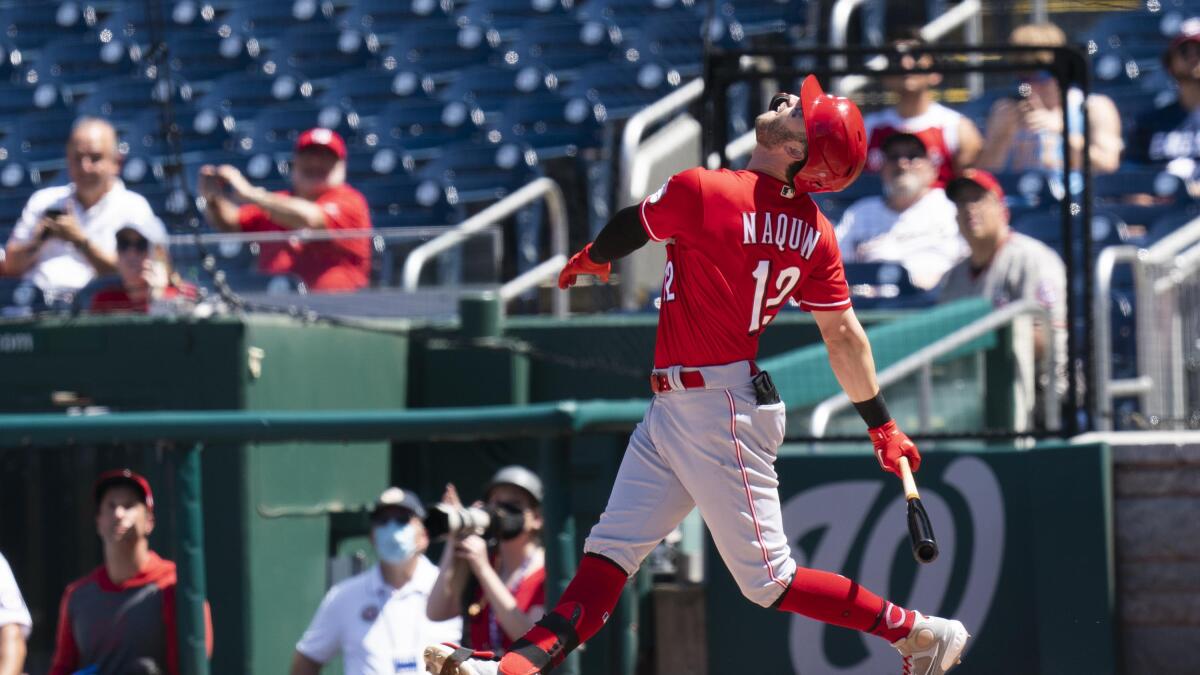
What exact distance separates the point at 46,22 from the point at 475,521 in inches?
353

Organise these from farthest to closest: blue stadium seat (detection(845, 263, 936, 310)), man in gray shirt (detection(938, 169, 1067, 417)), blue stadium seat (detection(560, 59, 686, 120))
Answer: blue stadium seat (detection(560, 59, 686, 120)) < blue stadium seat (detection(845, 263, 936, 310)) < man in gray shirt (detection(938, 169, 1067, 417))

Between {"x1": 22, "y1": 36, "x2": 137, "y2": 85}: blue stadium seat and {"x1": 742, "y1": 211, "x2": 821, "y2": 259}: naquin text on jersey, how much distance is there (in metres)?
8.97

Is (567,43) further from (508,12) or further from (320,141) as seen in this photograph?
(320,141)

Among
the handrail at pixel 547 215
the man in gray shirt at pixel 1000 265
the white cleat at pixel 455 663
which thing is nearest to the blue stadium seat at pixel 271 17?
the handrail at pixel 547 215

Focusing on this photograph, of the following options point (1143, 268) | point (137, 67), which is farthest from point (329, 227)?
point (137, 67)

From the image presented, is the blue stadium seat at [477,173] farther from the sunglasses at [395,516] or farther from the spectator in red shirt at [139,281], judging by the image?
the sunglasses at [395,516]

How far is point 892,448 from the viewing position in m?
4.10

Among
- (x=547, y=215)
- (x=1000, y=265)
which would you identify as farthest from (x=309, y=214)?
(x=1000, y=265)

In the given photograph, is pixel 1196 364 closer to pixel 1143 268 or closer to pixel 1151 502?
pixel 1143 268

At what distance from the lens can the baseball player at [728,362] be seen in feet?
12.6

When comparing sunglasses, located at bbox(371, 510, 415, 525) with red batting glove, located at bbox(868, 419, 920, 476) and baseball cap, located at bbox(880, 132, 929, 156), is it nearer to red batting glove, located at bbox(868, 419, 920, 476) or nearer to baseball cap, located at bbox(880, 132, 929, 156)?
red batting glove, located at bbox(868, 419, 920, 476)

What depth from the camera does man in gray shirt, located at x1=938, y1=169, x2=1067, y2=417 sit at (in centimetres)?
604

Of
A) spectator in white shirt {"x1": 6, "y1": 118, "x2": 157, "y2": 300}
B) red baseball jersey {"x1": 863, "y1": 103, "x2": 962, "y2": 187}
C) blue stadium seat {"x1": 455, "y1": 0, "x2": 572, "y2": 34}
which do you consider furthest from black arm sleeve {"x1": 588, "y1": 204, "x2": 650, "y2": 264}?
blue stadium seat {"x1": 455, "y1": 0, "x2": 572, "y2": 34}

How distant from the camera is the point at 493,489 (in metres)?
5.18
